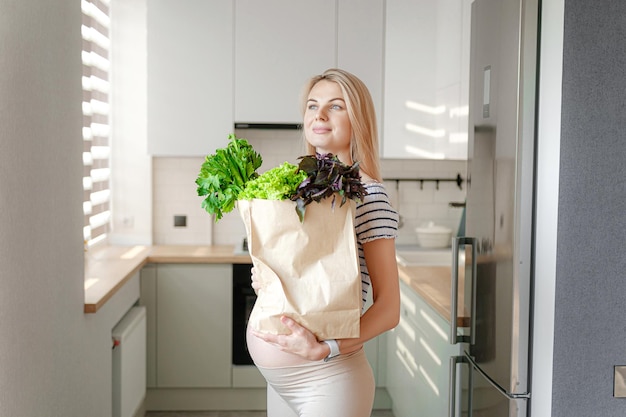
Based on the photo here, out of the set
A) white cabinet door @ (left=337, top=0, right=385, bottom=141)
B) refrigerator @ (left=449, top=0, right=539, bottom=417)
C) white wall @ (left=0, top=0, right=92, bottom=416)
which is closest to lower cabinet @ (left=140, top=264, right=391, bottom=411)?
white cabinet door @ (left=337, top=0, right=385, bottom=141)

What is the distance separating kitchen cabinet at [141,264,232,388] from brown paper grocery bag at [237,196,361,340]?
8.65 feet

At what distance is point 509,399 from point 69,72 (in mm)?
1779

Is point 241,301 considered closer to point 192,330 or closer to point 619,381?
point 192,330

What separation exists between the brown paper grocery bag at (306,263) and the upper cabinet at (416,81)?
268 cm

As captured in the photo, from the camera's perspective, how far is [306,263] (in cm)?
179

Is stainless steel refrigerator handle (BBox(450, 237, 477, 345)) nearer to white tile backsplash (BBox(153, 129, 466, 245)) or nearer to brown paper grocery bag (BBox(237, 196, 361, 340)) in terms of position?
brown paper grocery bag (BBox(237, 196, 361, 340))

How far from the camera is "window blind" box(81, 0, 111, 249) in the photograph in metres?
4.28

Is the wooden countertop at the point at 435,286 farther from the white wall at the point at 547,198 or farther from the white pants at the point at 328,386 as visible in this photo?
the white pants at the point at 328,386

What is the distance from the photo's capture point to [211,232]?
5.02m

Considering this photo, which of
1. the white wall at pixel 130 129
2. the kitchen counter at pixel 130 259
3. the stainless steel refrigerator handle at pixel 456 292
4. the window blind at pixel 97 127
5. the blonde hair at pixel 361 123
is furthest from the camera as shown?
the white wall at pixel 130 129

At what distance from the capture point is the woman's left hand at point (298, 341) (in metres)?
1.82

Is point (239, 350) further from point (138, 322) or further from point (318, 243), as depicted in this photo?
point (318, 243)

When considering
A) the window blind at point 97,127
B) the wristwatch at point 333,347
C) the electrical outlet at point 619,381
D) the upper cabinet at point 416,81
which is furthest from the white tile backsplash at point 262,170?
the wristwatch at point 333,347

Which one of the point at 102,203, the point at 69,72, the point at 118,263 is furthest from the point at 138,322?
the point at 69,72
